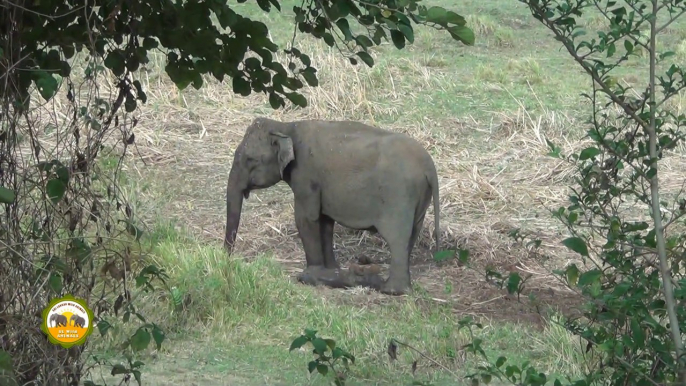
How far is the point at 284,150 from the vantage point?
27.2ft

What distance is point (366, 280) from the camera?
8.17m

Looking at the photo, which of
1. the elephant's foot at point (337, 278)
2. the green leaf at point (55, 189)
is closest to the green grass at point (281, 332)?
the elephant's foot at point (337, 278)

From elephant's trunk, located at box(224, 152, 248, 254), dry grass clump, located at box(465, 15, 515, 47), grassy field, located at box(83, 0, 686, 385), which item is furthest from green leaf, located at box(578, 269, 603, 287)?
dry grass clump, located at box(465, 15, 515, 47)

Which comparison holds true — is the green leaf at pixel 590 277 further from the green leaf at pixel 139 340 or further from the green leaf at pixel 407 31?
the green leaf at pixel 139 340

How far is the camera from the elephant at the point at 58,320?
3574mm

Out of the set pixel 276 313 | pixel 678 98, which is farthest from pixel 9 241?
pixel 678 98

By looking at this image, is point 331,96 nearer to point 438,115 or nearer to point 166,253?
point 438,115

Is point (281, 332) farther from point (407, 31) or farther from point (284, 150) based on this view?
point (407, 31)

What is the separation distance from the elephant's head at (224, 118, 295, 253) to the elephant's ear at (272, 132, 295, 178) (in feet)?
0.03

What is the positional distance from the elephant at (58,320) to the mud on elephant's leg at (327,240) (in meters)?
4.84

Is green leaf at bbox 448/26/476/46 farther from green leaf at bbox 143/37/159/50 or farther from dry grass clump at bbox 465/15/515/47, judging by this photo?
dry grass clump at bbox 465/15/515/47

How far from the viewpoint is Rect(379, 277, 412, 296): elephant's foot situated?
801cm

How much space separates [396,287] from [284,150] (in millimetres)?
1244

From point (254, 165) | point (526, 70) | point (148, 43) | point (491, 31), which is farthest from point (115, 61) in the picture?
point (491, 31)
